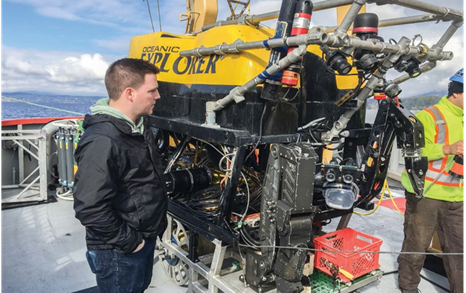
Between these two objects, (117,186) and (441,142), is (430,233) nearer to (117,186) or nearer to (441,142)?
(441,142)

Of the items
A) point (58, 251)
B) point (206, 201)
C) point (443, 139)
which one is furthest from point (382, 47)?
point (58, 251)

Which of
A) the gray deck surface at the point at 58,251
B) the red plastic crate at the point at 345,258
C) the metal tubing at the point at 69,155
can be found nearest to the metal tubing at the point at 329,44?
the red plastic crate at the point at 345,258

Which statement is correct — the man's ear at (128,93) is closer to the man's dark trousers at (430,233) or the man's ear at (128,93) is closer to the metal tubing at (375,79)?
the metal tubing at (375,79)

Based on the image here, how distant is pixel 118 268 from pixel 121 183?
51 cm

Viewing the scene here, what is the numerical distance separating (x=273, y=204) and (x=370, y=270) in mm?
1143

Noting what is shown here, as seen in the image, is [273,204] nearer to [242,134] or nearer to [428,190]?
[242,134]

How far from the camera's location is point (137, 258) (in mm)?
2127

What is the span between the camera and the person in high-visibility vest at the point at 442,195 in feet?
9.71

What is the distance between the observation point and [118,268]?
2.06 metres

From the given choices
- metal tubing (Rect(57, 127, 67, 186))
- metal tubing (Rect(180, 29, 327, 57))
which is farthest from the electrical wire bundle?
metal tubing (Rect(57, 127, 67, 186))

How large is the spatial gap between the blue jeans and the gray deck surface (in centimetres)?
144

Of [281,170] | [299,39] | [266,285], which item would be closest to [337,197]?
[281,170]

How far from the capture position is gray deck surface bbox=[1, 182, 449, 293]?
3.51 meters

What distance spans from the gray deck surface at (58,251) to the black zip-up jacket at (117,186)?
1.69 metres
